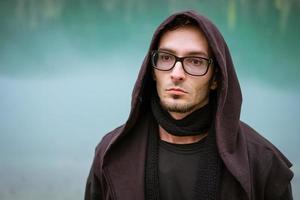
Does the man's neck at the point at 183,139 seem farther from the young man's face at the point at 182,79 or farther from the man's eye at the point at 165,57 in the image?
the man's eye at the point at 165,57

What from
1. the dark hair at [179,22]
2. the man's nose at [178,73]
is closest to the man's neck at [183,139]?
the man's nose at [178,73]

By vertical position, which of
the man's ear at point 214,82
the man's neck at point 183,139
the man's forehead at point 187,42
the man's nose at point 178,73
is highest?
the man's forehead at point 187,42

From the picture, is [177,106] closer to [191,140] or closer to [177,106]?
[177,106]

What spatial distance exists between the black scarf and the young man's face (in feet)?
0.23

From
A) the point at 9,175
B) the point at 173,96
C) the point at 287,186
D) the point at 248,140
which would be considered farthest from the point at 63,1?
the point at 287,186

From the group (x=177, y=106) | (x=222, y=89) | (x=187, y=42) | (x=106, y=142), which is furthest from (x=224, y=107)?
(x=106, y=142)

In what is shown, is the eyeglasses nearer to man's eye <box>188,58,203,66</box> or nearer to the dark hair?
man's eye <box>188,58,203,66</box>

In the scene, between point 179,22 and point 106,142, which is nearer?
point 179,22

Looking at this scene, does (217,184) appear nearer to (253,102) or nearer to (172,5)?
(253,102)

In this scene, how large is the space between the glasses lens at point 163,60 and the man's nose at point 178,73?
0.03 m

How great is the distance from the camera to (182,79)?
5.56 ft

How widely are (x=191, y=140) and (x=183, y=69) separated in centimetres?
29

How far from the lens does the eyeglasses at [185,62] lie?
1.72m

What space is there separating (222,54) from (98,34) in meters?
1.05
